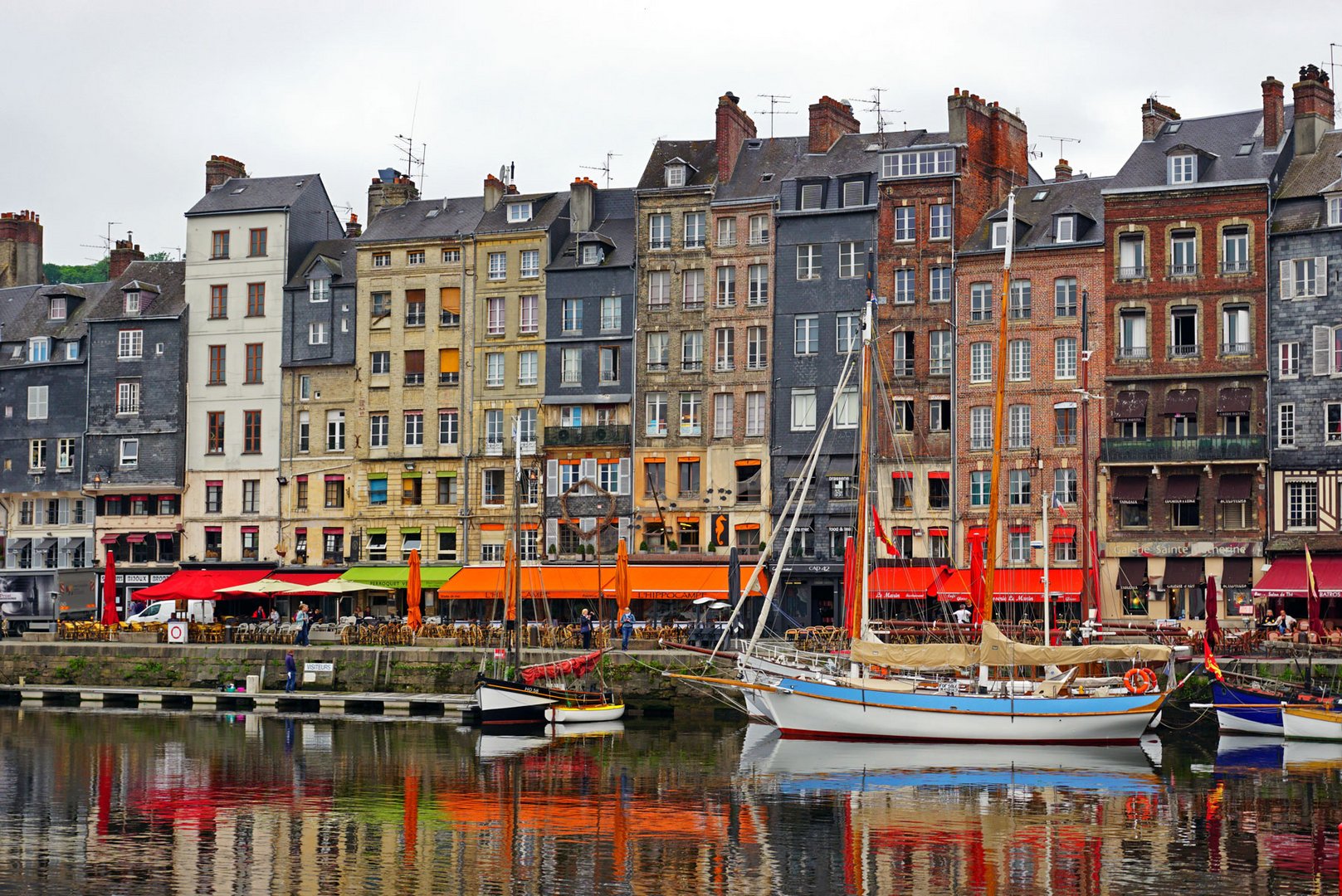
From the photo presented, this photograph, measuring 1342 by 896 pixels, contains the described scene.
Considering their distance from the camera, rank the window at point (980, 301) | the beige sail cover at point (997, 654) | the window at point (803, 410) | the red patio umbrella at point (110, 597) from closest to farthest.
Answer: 1. the beige sail cover at point (997, 654)
2. the window at point (980, 301)
3. the red patio umbrella at point (110, 597)
4. the window at point (803, 410)

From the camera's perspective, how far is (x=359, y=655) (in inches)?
2530

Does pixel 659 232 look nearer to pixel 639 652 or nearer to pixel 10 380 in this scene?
pixel 639 652

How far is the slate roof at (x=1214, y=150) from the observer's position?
218 ft

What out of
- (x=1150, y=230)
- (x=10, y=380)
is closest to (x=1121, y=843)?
(x=1150, y=230)

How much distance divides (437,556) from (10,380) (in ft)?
74.2

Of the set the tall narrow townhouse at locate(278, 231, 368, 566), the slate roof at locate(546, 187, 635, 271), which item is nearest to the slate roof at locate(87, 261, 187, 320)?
the tall narrow townhouse at locate(278, 231, 368, 566)

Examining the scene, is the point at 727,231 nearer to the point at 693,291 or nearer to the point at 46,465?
the point at 693,291

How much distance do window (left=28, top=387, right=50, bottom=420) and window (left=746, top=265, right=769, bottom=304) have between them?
104ft

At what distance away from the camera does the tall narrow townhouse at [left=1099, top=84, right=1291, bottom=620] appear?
65062 millimetres

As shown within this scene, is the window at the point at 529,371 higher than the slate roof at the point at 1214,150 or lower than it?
lower

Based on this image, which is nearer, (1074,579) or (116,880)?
(116,880)

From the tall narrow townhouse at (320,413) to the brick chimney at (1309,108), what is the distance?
3643 centimetres

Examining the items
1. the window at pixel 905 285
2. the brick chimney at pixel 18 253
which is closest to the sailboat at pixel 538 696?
the window at pixel 905 285

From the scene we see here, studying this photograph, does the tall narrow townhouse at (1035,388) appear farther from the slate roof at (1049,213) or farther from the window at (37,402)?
the window at (37,402)
